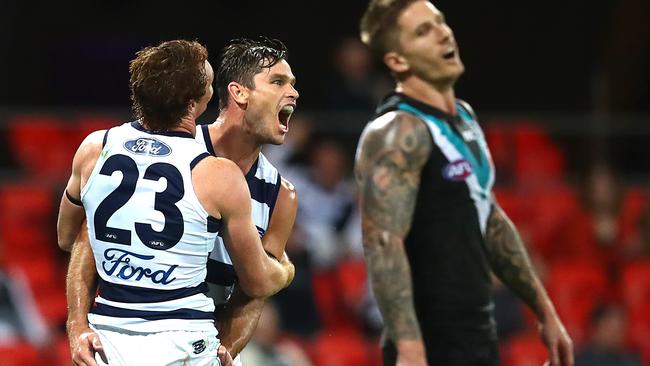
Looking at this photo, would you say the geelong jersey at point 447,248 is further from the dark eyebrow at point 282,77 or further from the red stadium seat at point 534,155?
the red stadium seat at point 534,155

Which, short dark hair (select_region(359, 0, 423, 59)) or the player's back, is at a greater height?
short dark hair (select_region(359, 0, 423, 59))

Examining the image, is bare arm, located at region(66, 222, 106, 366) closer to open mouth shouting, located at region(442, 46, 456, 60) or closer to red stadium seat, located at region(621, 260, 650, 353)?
open mouth shouting, located at region(442, 46, 456, 60)

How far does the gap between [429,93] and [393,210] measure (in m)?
0.54

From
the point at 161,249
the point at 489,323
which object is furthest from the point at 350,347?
the point at 161,249

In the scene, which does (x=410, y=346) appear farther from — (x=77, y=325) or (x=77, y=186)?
(x=77, y=186)

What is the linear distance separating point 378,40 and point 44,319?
4.97 meters

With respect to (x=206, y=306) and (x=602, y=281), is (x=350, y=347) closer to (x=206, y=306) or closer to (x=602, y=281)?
(x=602, y=281)

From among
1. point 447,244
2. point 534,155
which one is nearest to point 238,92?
point 447,244

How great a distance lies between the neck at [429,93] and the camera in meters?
4.79

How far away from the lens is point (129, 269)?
407cm

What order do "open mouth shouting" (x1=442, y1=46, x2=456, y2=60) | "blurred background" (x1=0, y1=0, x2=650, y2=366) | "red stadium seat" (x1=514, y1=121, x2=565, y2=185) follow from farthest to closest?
"red stadium seat" (x1=514, y1=121, x2=565, y2=185)
"blurred background" (x1=0, y1=0, x2=650, y2=366)
"open mouth shouting" (x1=442, y1=46, x2=456, y2=60)

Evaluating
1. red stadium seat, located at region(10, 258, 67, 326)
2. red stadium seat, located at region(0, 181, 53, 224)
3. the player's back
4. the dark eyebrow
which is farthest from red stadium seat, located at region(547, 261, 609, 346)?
the dark eyebrow

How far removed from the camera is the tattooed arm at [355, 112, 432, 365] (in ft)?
14.6

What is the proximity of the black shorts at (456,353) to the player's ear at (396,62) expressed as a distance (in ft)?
3.41
